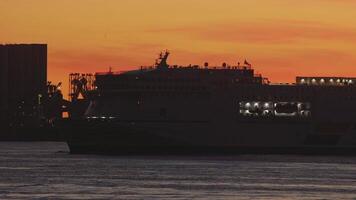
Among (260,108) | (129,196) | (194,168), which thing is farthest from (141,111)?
(129,196)

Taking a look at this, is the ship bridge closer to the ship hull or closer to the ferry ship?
the ferry ship

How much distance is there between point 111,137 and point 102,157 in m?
3.14

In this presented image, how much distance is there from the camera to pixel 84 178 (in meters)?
74.8

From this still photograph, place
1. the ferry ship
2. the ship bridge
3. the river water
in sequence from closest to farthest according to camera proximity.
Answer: the river water < the ferry ship < the ship bridge

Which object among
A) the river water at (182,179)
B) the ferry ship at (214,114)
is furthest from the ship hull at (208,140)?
the river water at (182,179)

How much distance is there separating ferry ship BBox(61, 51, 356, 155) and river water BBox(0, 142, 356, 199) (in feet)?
13.8

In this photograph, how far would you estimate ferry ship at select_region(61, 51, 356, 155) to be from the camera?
111188 mm

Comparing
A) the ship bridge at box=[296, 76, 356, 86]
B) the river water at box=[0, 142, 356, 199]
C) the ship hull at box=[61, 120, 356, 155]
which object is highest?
the ship bridge at box=[296, 76, 356, 86]

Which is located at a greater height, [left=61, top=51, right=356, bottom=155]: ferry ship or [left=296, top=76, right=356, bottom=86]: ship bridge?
[left=296, top=76, right=356, bottom=86]: ship bridge

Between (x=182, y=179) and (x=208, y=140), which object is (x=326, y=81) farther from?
(x=182, y=179)

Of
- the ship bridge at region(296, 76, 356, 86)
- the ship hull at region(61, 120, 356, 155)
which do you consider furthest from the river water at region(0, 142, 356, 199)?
the ship bridge at region(296, 76, 356, 86)

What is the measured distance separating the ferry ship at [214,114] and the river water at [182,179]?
4.21 meters

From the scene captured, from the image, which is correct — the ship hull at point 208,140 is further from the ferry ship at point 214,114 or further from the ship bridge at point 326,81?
the ship bridge at point 326,81

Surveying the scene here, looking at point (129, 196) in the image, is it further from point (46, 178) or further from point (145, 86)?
point (145, 86)
